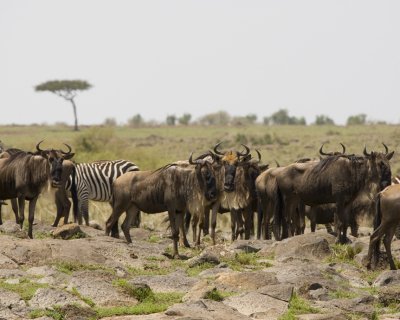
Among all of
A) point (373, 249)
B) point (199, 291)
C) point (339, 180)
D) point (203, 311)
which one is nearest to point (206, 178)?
point (339, 180)

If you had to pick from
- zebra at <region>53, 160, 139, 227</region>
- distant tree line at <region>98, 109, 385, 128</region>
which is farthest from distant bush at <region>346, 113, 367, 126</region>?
zebra at <region>53, 160, 139, 227</region>

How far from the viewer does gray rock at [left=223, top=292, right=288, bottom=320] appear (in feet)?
35.7

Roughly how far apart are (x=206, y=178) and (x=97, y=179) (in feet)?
21.3

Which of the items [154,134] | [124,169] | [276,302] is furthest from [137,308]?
[154,134]

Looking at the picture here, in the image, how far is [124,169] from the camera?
72.1 ft

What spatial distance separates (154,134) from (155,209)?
1732 inches

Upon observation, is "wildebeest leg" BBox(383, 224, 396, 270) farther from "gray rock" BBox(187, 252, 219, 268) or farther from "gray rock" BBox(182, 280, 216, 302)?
"gray rock" BBox(182, 280, 216, 302)

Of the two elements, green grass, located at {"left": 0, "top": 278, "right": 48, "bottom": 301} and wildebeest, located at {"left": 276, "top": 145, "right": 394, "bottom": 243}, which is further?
wildebeest, located at {"left": 276, "top": 145, "right": 394, "bottom": 243}

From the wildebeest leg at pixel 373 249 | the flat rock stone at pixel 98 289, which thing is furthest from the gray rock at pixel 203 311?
the wildebeest leg at pixel 373 249

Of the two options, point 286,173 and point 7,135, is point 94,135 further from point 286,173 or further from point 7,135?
point 286,173

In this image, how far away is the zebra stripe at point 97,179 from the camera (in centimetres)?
2161

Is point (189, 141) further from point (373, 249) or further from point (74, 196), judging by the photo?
point (373, 249)

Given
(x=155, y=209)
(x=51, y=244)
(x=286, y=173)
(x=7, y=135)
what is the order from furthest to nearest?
(x=7, y=135)
(x=286, y=173)
(x=155, y=209)
(x=51, y=244)

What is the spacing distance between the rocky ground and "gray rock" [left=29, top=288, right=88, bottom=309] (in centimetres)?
1
